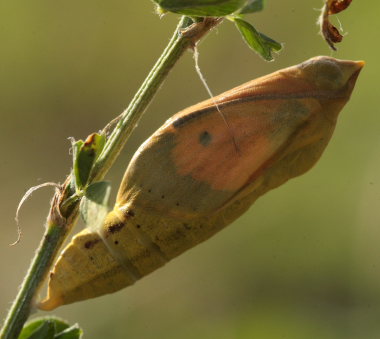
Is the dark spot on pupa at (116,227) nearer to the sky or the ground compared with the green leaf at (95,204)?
nearer to the ground

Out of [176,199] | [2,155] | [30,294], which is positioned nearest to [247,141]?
[176,199]

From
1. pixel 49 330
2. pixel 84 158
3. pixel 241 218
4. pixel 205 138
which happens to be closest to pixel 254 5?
pixel 84 158

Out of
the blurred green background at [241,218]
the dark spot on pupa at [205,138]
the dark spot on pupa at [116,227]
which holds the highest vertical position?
the dark spot on pupa at [205,138]

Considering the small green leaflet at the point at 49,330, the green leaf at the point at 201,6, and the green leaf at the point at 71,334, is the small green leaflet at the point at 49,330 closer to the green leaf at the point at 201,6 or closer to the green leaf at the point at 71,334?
the green leaf at the point at 71,334

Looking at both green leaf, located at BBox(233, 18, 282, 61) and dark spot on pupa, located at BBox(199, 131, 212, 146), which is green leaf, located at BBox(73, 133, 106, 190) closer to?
green leaf, located at BBox(233, 18, 282, 61)

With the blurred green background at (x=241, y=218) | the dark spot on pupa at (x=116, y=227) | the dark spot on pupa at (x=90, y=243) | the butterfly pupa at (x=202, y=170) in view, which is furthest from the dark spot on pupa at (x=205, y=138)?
the blurred green background at (x=241, y=218)

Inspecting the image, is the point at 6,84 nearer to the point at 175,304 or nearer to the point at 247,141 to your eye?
the point at 175,304
